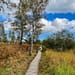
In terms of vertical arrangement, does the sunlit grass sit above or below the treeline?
above

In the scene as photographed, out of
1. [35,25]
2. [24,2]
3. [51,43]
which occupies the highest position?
[24,2]

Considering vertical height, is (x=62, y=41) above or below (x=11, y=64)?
below

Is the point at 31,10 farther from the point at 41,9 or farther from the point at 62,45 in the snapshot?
the point at 62,45

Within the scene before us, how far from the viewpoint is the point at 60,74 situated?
14906 mm

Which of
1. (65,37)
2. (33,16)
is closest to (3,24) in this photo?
(33,16)

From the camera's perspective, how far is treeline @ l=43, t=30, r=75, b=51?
276 feet

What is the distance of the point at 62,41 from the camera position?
8631 centimetres

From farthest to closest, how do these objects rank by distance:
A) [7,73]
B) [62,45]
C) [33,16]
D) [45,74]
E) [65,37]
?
1. [65,37]
2. [62,45]
3. [33,16]
4. [45,74]
5. [7,73]

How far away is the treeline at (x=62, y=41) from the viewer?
84.0 metres

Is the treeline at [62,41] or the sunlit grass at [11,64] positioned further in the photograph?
the treeline at [62,41]

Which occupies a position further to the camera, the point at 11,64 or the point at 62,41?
the point at 62,41

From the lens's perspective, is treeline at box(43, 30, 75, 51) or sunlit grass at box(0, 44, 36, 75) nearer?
sunlit grass at box(0, 44, 36, 75)

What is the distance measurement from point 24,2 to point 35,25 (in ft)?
11.6

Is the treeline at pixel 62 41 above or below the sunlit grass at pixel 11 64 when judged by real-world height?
below
